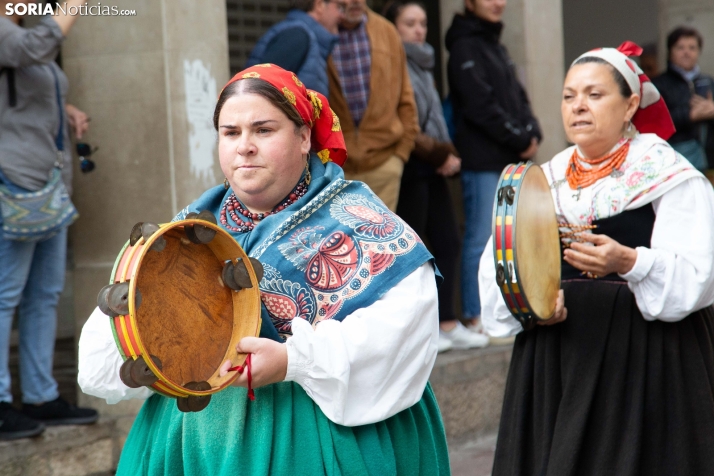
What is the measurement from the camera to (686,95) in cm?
807

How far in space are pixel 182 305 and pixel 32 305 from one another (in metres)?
2.42

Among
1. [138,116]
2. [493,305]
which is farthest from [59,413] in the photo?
[493,305]

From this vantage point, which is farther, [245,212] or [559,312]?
[559,312]

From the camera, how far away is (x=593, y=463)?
11.7 ft

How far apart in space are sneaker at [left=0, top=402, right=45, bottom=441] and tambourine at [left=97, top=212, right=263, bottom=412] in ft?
7.21

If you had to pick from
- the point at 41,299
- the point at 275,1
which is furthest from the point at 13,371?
the point at 275,1

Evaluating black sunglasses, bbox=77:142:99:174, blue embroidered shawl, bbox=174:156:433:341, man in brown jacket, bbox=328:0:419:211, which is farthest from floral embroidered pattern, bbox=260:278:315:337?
→ man in brown jacket, bbox=328:0:419:211

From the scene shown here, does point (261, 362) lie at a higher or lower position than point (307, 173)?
lower

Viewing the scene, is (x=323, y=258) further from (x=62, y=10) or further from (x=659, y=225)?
(x=62, y=10)

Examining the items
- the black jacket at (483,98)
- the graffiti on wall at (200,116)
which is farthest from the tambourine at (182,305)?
the black jacket at (483,98)

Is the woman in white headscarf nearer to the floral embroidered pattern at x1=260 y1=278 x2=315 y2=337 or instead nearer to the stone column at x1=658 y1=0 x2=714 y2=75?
the floral embroidered pattern at x1=260 y1=278 x2=315 y2=337

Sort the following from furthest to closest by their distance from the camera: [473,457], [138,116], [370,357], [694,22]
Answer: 1. [694,22]
2. [473,457]
3. [138,116]
4. [370,357]

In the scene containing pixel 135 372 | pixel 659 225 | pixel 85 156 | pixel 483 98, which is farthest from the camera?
pixel 483 98

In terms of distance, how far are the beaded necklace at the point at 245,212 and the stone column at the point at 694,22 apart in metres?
8.06
